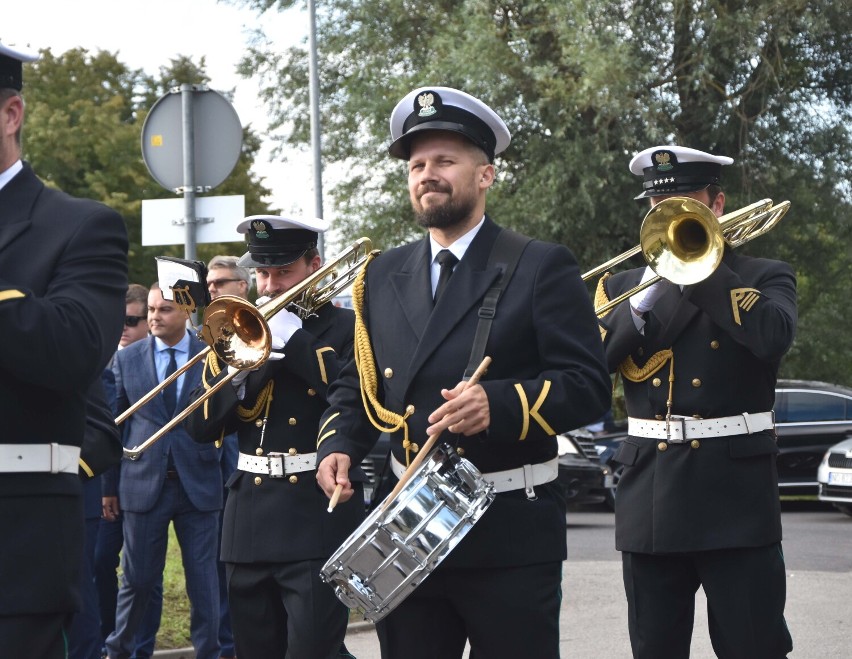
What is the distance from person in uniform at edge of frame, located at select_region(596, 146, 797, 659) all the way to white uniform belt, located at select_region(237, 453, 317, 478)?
4.14ft

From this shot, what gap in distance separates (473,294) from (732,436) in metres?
1.54

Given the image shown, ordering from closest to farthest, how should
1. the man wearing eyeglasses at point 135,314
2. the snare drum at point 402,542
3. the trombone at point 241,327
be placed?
the snare drum at point 402,542
the trombone at point 241,327
the man wearing eyeglasses at point 135,314

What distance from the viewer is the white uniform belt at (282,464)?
5820 mm

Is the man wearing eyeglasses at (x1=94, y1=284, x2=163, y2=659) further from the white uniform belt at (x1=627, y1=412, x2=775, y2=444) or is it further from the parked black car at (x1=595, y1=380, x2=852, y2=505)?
the parked black car at (x1=595, y1=380, x2=852, y2=505)

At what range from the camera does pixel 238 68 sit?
84.8ft

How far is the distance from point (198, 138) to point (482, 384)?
492cm

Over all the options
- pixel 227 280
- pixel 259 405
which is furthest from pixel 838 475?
pixel 259 405

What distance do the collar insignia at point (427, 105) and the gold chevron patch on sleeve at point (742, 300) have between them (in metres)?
1.52

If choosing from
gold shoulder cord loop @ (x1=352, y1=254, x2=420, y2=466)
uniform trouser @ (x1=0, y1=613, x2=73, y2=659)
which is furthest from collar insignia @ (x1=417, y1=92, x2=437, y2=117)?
uniform trouser @ (x1=0, y1=613, x2=73, y2=659)

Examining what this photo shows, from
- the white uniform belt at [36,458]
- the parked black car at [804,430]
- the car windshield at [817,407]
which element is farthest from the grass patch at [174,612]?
the car windshield at [817,407]

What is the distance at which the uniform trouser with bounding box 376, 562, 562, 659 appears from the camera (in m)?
4.12

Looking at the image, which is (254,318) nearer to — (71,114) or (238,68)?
(238,68)

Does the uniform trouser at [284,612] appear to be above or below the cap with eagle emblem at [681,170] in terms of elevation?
below

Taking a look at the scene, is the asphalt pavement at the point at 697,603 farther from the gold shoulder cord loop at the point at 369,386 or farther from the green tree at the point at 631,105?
the green tree at the point at 631,105
